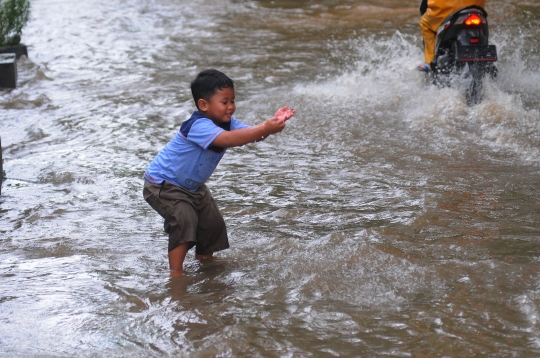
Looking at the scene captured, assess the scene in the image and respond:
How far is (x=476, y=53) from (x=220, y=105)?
4.07 metres

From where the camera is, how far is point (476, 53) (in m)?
7.32

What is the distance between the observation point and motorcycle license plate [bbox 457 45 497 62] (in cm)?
730

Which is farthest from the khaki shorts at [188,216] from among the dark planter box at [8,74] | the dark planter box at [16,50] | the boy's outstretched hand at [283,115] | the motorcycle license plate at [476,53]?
the dark planter box at [16,50]

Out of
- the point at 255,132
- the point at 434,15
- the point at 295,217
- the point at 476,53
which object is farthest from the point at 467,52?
the point at 255,132

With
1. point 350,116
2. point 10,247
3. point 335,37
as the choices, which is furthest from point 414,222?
point 335,37

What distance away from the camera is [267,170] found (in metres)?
6.26

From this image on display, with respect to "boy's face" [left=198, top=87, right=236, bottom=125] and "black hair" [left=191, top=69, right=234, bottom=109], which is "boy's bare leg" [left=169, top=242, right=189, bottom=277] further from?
"black hair" [left=191, top=69, right=234, bottom=109]

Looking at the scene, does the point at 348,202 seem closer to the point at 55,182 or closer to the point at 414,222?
the point at 414,222

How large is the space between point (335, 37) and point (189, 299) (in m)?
9.53

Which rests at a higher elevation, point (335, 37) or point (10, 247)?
point (335, 37)

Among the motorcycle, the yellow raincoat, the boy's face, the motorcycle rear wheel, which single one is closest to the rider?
the yellow raincoat

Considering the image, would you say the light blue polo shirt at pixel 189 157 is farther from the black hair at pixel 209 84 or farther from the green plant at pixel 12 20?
the green plant at pixel 12 20

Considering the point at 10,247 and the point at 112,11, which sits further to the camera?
the point at 112,11

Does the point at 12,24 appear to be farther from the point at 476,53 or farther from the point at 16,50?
the point at 476,53
